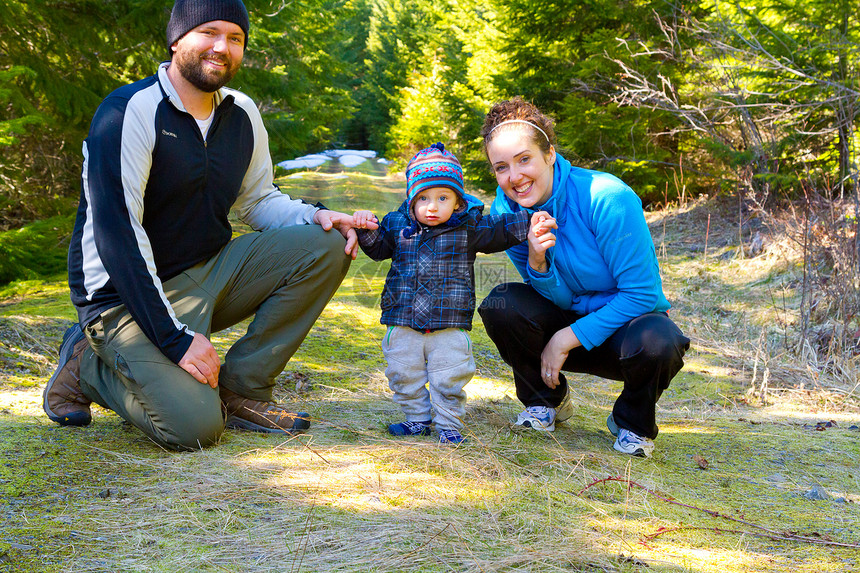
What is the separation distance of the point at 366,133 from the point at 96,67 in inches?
1804

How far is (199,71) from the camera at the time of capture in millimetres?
2809

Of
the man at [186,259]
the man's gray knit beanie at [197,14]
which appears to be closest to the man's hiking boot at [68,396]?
the man at [186,259]

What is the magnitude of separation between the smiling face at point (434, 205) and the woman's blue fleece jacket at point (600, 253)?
0.39 m

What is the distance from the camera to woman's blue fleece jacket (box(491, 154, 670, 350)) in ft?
9.40

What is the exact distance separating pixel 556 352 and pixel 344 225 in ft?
3.68

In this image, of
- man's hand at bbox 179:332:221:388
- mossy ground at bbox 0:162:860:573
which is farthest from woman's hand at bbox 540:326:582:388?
man's hand at bbox 179:332:221:388

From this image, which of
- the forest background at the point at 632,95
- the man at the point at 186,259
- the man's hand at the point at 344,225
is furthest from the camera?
the forest background at the point at 632,95

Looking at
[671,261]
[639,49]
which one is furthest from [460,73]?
[671,261]

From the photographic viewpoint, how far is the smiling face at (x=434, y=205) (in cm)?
282

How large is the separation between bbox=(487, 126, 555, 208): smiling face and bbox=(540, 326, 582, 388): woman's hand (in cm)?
60

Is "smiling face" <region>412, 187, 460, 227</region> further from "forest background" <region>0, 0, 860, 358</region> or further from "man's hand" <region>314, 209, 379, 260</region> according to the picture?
"forest background" <region>0, 0, 860, 358</region>

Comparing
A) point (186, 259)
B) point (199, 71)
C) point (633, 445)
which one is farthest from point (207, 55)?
point (633, 445)

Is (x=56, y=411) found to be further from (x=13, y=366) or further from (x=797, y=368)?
(x=797, y=368)

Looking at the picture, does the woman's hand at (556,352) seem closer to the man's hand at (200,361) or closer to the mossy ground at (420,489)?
the mossy ground at (420,489)
